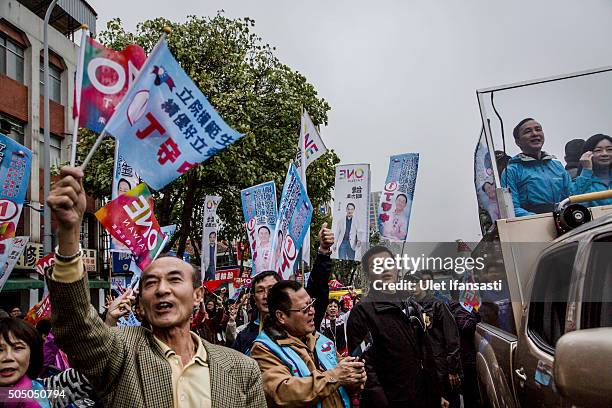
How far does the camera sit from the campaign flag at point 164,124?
4738 mm

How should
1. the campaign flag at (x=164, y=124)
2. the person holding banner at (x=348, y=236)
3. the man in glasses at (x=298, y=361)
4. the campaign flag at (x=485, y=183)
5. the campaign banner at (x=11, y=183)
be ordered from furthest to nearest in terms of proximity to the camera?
the person holding banner at (x=348, y=236) → the campaign banner at (x=11, y=183) → the campaign flag at (x=164, y=124) → the campaign flag at (x=485, y=183) → the man in glasses at (x=298, y=361)

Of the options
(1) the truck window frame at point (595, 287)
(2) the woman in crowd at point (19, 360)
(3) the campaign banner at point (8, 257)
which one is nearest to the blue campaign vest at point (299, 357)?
(2) the woman in crowd at point (19, 360)

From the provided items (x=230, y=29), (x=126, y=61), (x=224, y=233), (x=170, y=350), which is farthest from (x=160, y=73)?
(x=224, y=233)

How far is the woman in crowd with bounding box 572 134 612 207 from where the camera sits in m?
→ 4.04

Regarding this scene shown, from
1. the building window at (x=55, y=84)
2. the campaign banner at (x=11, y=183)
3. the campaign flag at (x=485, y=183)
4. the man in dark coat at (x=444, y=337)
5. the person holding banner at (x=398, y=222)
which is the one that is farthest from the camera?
the building window at (x=55, y=84)

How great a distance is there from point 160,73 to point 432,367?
3.00 metres

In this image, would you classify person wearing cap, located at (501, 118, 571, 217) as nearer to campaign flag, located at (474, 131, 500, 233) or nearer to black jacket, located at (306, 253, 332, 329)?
campaign flag, located at (474, 131, 500, 233)

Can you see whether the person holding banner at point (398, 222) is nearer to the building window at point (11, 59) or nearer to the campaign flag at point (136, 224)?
the campaign flag at point (136, 224)

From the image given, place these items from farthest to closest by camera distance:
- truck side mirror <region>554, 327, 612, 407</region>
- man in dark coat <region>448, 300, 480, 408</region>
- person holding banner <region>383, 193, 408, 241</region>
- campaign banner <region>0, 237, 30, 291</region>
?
person holding banner <region>383, 193, 408, 241</region> → man in dark coat <region>448, 300, 480, 408</region> → campaign banner <region>0, 237, 30, 291</region> → truck side mirror <region>554, 327, 612, 407</region>

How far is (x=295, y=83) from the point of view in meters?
20.9

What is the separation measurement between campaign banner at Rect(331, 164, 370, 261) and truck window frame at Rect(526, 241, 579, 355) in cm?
696

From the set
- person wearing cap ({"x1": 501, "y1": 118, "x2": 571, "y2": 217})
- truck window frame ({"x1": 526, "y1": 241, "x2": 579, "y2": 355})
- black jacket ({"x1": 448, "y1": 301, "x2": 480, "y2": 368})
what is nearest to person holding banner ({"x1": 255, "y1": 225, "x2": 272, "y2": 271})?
black jacket ({"x1": 448, "y1": 301, "x2": 480, "y2": 368})

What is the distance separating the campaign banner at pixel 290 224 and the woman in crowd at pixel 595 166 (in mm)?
4006

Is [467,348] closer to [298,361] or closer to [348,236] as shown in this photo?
[298,361]
